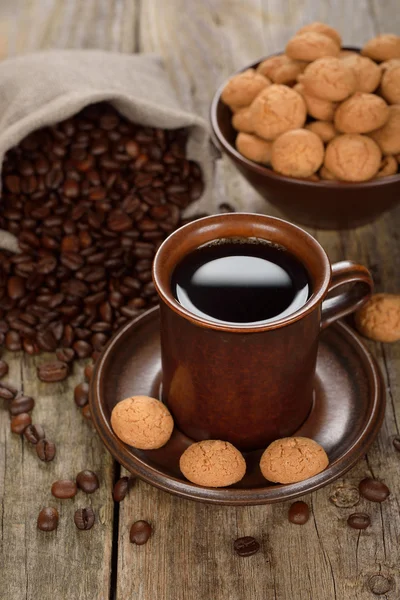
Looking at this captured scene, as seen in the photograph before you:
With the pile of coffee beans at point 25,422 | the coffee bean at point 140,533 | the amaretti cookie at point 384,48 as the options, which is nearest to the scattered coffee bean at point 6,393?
the pile of coffee beans at point 25,422

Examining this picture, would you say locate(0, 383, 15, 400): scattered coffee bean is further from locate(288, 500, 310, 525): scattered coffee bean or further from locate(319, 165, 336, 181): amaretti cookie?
locate(319, 165, 336, 181): amaretti cookie

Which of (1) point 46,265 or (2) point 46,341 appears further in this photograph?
(1) point 46,265

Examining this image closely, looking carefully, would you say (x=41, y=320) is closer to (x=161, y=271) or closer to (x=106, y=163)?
(x=106, y=163)

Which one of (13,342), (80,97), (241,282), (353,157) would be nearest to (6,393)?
(13,342)

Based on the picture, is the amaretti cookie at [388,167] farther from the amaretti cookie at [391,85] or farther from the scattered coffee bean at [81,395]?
Result: the scattered coffee bean at [81,395]

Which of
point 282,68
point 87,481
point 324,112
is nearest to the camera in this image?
point 87,481

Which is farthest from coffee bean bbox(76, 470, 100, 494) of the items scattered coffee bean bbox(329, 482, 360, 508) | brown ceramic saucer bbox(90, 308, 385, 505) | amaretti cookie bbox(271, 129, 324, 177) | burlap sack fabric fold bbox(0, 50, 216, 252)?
amaretti cookie bbox(271, 129, 324, 177)

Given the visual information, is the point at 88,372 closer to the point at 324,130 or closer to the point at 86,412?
the point at 86,412

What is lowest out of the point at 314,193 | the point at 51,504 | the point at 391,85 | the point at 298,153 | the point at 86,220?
the point at 51,504
